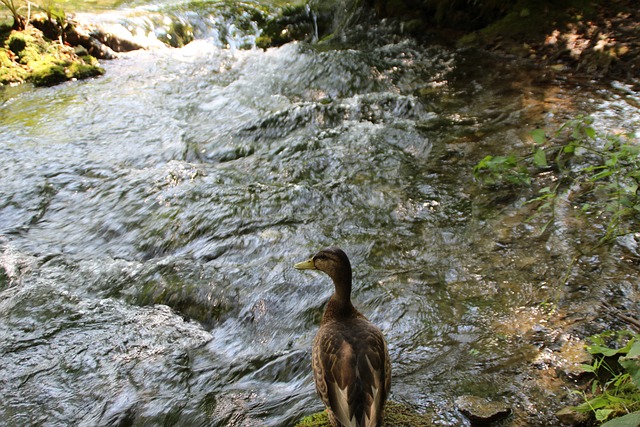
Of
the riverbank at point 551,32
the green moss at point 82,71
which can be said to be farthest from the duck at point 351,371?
the green moss at point 82,71

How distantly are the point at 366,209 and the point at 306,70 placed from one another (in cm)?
436

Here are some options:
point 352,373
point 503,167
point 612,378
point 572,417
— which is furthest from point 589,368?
point 503,167

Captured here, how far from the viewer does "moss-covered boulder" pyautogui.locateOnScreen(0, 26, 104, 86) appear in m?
9.43

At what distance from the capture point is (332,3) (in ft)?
38.9

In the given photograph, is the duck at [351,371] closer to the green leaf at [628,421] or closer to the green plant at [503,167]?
the green leaf at [628,421]

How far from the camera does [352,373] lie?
2342 millimetres

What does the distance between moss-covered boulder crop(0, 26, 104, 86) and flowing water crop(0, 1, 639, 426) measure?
162 cm

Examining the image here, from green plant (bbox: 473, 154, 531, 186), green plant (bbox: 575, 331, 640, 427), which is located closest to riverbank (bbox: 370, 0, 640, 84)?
green plant (bbox: 473, 154, 531, 186)

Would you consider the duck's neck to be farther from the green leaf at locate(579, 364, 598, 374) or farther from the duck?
the green leaf at locate(579, 364, 598, 374)

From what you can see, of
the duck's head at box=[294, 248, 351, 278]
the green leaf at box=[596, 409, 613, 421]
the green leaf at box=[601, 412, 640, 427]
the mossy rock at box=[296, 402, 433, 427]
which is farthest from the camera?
the duck's head at box=[294, 248, 351, 278]

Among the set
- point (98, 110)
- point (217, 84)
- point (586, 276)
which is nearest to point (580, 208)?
point (586, 276)

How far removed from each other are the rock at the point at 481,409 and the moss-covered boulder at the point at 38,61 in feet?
31.4

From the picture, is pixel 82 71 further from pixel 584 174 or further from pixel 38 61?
pixel 584 174

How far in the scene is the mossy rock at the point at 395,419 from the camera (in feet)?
8.14
